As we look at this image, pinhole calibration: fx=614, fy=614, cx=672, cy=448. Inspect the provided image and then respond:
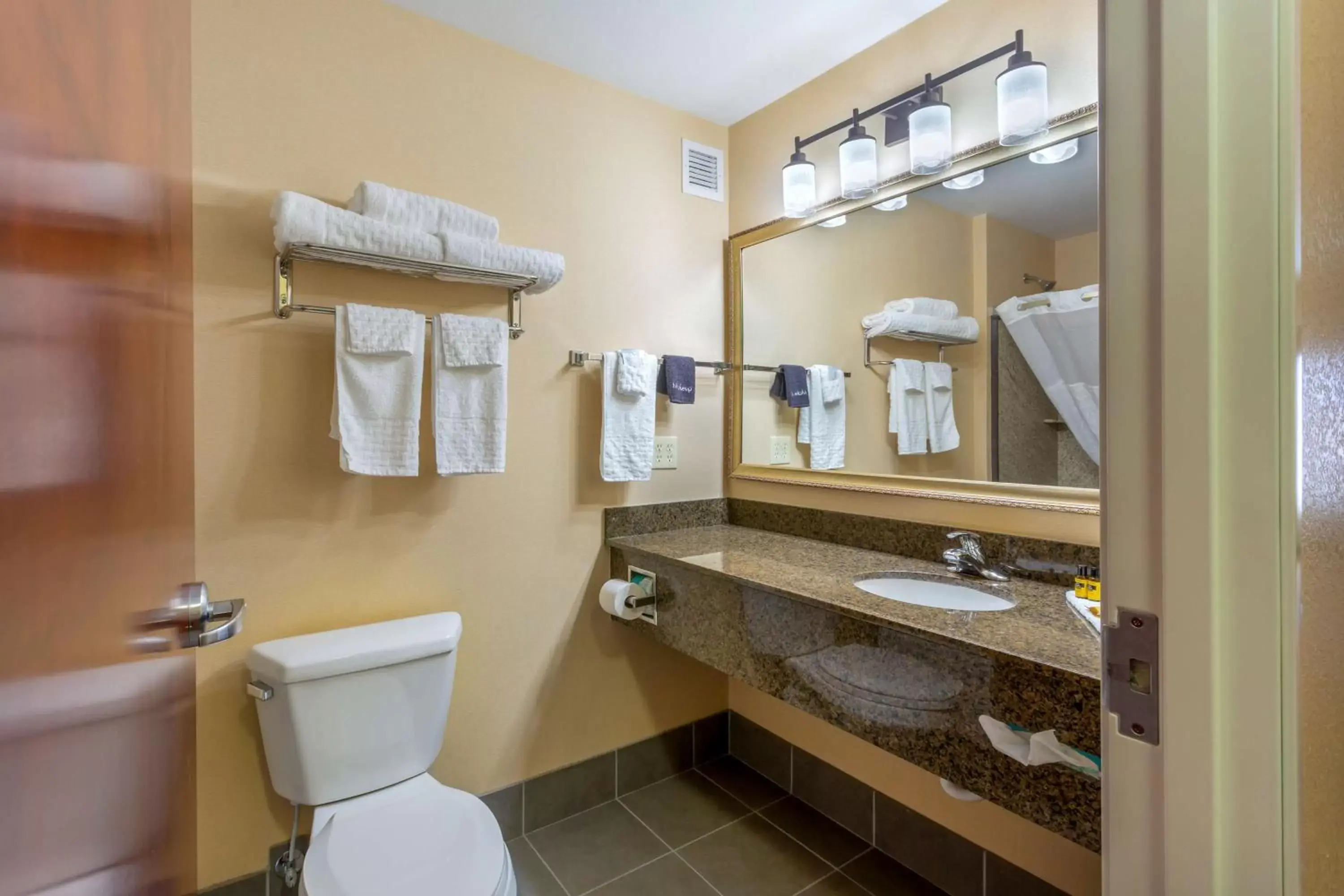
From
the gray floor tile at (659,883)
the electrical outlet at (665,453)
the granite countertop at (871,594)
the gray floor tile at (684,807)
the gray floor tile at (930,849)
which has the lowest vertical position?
the gray floor tile at (659,883)

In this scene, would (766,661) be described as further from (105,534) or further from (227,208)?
(227,208)

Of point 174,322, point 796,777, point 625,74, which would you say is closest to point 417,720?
point 174,322

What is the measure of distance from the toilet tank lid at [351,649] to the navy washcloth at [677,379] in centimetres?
96

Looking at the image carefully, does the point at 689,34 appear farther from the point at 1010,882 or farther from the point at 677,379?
the point at 1010,882

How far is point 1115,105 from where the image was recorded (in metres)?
0.48

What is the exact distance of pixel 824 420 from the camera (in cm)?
203

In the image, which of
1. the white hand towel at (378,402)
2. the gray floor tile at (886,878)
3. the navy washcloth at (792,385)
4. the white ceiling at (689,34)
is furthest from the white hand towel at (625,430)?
the gray floor tile at (886,878)

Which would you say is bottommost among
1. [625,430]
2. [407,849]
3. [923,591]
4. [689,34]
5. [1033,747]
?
[407,849]

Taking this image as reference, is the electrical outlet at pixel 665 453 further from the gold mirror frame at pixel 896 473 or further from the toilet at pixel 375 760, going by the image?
the toilet at pixel 375 760

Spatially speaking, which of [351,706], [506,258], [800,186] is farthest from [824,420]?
[351,706]

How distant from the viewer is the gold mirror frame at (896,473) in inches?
55.6

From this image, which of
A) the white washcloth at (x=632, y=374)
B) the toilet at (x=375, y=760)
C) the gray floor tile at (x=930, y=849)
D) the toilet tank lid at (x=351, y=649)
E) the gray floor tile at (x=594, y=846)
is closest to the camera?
the toilet at (x=375, y=760)

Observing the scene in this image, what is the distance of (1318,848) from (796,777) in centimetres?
171

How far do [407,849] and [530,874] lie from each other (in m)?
0.60
